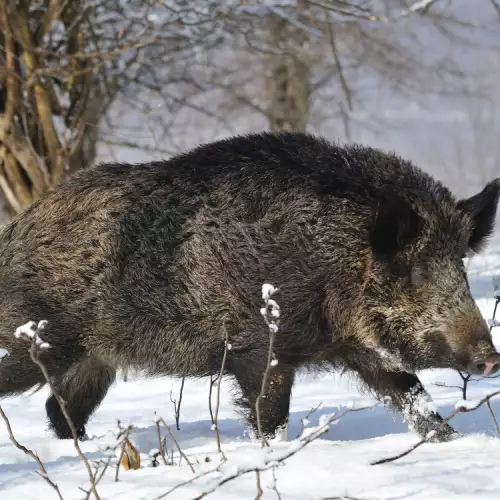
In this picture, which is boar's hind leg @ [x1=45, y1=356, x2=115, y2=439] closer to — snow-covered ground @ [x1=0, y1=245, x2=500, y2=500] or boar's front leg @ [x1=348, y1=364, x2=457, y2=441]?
snow-covered ground @ [x1=0, y1=245, x2=500, y2=500]

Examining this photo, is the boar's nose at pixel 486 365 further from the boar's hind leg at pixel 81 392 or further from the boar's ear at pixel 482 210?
the boar's hind leg at pixel 81 392

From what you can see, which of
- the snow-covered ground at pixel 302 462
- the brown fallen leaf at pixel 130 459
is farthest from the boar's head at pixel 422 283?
the brown fallen leaf at pixel 130 459

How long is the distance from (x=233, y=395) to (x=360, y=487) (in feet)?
5.83

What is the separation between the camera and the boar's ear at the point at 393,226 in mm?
3846

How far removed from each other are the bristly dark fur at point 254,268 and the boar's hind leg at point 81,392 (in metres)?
0.33

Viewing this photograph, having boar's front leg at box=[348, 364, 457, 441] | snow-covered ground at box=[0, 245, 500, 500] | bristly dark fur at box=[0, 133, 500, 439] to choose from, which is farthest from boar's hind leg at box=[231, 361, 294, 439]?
boar's front leg at box=[348, 364, 457, 441]

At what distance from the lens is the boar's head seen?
3.82 metres

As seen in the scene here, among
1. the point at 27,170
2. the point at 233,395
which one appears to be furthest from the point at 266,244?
the point at 27,170

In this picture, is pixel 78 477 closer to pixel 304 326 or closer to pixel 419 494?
pixel 419 494

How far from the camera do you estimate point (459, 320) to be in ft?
12.4

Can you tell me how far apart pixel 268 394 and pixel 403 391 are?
2.28 ft

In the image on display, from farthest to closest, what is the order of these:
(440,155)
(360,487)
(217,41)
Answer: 1. (440,155)
2. (217,41)
3. (360,487)

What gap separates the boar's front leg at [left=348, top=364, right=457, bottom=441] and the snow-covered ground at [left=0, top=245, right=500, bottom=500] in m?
0.20

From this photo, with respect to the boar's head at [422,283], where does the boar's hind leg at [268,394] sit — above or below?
below
